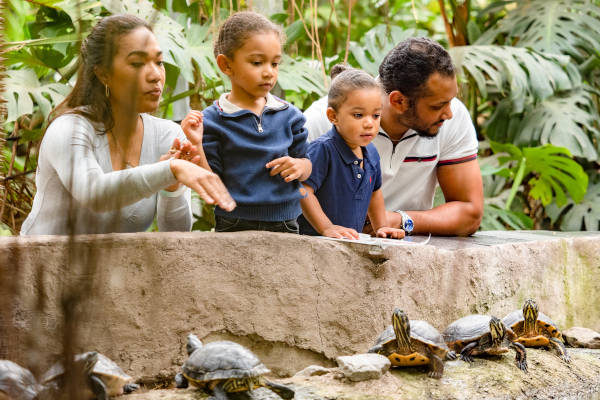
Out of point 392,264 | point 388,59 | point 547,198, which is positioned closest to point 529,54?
point 547,198

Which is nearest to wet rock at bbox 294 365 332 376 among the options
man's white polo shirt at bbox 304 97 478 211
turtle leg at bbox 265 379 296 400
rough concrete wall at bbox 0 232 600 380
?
rough concrete wall at bbox 0 232 600 380

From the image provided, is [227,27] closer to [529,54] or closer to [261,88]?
[261,88]

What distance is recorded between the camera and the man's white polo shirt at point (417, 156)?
355 centimetres

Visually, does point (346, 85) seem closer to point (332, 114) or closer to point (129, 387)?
point (332, 114)

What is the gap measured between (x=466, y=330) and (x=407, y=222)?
837 mm

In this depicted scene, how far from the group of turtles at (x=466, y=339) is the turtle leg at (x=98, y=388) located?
986 mm

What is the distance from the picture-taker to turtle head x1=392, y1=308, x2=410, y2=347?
7.72 feet

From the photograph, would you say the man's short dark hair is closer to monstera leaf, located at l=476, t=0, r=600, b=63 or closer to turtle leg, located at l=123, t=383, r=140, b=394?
turtle leg, located at l=123, t=383, r=140, b=394

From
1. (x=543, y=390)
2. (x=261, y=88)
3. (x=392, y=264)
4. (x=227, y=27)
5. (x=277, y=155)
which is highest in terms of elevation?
(x=227, y=27)

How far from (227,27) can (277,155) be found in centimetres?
52

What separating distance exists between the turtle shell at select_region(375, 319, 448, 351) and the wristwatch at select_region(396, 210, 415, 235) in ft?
2.98

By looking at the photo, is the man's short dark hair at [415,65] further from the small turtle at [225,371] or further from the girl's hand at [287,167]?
the small turtle at [225,371]

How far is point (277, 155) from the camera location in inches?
99.9

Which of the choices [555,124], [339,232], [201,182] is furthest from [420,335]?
[555,124]
